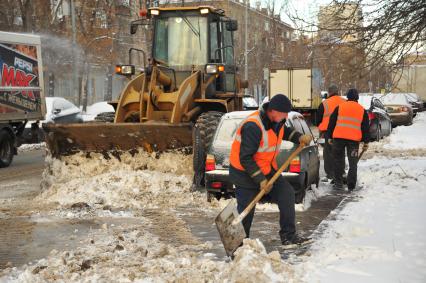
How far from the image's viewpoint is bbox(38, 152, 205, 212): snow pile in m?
9.00

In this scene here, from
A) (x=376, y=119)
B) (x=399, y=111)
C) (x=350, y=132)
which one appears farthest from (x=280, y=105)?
(x=399, y=111)

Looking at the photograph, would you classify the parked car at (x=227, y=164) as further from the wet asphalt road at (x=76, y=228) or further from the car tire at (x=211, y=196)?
the wet asphalt road at (x=76, y=228)

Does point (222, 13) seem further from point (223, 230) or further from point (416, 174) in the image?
point (223, 230)

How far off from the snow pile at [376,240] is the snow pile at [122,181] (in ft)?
8.83

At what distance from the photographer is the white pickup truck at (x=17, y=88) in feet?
45.5

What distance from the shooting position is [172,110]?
10734 mm

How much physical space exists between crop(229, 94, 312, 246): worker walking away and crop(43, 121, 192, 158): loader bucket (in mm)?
3416

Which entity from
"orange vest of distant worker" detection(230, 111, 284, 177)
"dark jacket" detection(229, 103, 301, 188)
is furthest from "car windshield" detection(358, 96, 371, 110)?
"dark jacket" detection(229, 103, 301, 188)

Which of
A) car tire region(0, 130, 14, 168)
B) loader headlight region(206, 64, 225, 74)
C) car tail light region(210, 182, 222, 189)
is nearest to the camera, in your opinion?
car tail light region(210, 182, 222, 189)

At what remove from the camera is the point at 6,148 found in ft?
47.4

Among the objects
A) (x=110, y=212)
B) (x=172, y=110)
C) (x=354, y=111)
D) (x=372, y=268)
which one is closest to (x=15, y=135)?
(x=172, y=110)

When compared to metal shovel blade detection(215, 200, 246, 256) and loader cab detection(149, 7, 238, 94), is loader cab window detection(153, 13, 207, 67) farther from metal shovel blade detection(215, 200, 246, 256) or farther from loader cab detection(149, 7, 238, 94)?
metal shovel blade detection(215, 200, 246, 256)

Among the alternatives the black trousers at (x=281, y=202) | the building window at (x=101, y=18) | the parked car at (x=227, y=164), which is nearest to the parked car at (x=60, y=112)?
the parked car at (x=227, y=164)

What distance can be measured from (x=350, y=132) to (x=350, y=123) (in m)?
0.16
